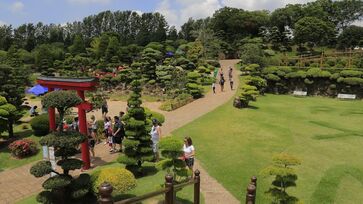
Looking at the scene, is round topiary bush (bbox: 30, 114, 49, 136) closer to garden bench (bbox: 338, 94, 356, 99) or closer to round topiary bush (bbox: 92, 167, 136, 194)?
round topiary bush (bbox: 92, 167, 136, 194)

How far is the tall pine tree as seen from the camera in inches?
514

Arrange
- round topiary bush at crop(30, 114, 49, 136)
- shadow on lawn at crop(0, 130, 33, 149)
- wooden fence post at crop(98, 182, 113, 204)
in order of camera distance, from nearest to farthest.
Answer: wooden fence post at crop(98, 182, 113, 204) < shadow on lawn at crop(0, 130, 33, 149) < round topiary bush at crop(30, 114, 49, 136)

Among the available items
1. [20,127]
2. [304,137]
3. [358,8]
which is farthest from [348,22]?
[20,127]

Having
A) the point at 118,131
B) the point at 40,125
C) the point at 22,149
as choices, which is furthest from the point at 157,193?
the point at 40,125

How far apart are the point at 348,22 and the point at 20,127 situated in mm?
61643

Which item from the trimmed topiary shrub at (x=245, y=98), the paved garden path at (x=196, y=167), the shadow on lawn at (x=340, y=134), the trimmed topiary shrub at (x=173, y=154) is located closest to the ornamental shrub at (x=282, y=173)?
the paved garden path at (x=196, y=167)

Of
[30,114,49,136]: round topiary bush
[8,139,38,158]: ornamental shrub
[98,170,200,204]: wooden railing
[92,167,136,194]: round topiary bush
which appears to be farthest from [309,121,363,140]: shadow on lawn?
[30,114,49,136]: round topiary bush

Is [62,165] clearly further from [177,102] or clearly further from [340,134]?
[177,102]

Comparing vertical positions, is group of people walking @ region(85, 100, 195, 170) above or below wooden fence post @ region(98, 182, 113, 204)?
below

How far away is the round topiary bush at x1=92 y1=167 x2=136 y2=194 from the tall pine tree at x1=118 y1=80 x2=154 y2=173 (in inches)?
84.0

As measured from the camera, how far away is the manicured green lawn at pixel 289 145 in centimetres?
1254

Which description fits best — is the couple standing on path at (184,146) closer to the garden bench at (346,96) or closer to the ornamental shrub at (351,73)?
the garden bench at (346,96)

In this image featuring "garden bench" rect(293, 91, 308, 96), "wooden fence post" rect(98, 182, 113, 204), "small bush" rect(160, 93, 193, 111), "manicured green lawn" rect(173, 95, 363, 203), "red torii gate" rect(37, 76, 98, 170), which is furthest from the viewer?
"garden bench" rect(293, 91, 308, 96)

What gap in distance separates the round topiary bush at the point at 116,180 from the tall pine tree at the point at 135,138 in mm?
2135
